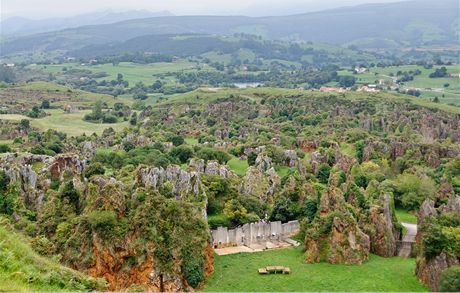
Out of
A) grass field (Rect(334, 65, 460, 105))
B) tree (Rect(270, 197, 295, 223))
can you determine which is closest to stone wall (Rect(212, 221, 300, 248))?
tree (Rect(270, 197, 295, 223))

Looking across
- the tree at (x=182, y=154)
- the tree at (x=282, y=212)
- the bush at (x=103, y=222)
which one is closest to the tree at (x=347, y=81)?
the tree at (x=182, y=154)

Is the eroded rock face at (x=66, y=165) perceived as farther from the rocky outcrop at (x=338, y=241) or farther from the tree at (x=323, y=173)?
the tree at (x=323, y=173)

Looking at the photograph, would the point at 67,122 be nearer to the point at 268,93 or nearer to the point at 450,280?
the point at 268,93

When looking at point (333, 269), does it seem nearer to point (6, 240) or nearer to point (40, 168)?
point (6, 240)

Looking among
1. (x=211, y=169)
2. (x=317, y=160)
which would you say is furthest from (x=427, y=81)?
(x=211, y=169)

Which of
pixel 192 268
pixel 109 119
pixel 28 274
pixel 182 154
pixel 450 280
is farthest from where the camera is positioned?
pixel 109 119
